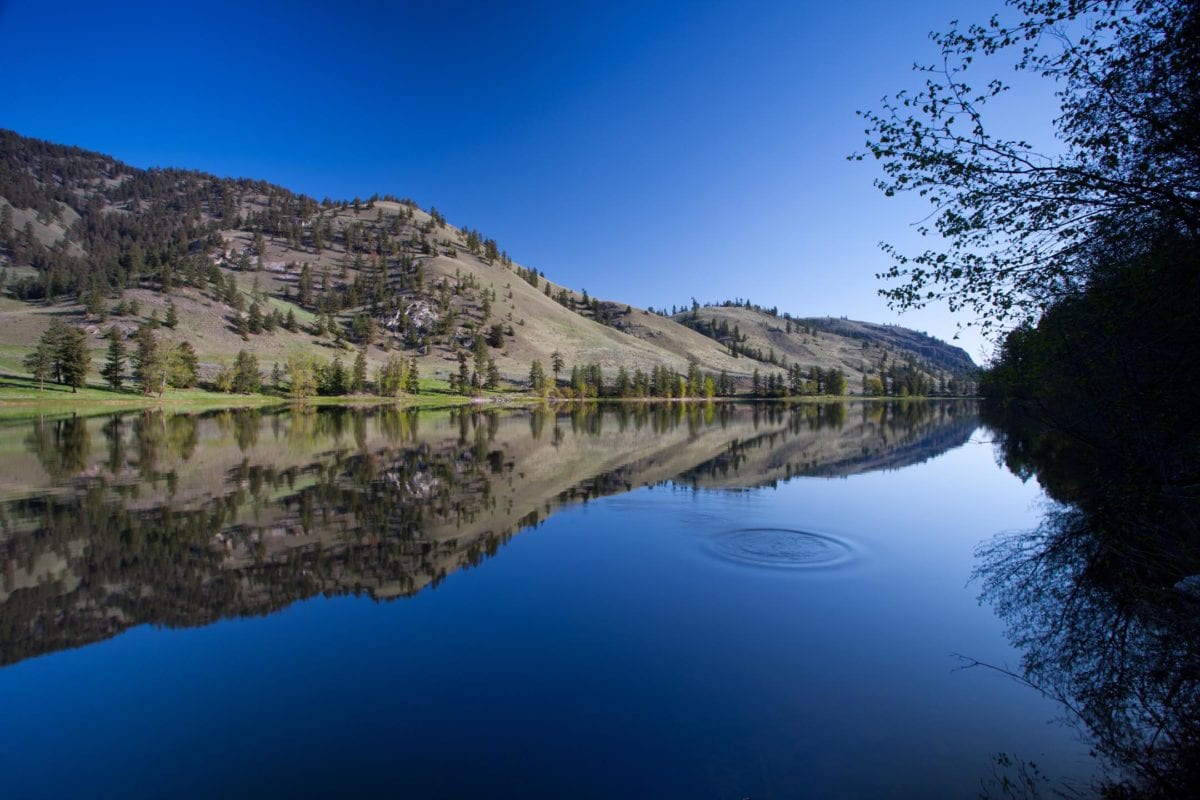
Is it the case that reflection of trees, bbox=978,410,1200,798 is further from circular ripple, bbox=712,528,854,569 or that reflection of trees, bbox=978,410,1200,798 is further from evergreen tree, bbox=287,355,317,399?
evergreen tree, bbox=287,355,317,399

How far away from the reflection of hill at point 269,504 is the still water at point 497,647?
155 millimetres

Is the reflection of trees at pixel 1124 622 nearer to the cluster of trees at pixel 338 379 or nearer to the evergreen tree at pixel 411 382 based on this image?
the cluster of trees at pixel 338 379

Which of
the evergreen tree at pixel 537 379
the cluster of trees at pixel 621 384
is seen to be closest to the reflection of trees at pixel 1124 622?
the evergreen tree at pixel 537 379

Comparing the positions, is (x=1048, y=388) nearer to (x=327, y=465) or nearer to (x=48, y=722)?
(x=48, y=722)

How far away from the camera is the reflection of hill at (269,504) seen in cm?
1396

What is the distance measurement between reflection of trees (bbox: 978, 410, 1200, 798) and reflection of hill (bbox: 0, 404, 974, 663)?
13419 mm

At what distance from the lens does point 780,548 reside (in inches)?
751

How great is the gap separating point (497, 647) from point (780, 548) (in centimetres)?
1078

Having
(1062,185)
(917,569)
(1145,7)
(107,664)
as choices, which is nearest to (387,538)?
(107,664)

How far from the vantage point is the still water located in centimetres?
798

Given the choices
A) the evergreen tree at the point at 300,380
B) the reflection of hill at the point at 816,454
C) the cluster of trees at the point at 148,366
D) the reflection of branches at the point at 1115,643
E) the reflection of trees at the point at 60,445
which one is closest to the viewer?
the reflection of branches at the point at 1115,643

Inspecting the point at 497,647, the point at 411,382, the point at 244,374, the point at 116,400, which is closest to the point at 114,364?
the point at 116,400

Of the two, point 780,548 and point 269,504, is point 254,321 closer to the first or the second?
point 269,504

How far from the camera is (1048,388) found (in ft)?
50.2
